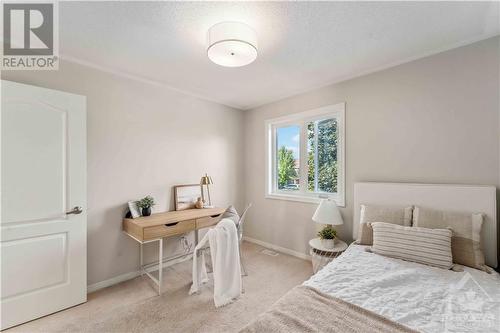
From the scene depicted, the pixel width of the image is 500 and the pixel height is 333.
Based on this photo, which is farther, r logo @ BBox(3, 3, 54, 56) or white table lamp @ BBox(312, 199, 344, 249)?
white table lamp @ BBox(312, 199, 344, 249)

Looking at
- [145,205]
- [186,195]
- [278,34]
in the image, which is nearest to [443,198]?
[278,34]

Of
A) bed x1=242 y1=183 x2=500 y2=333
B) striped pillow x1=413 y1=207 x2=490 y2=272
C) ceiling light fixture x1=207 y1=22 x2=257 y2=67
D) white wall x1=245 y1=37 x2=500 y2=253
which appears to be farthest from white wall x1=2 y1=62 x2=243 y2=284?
striped pillow x1=413 y1=207 x2=490 y2=272

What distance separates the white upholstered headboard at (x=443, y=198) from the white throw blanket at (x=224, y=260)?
1470 mm

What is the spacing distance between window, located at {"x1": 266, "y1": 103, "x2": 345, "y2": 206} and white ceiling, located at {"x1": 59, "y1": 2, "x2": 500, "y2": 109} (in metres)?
0.66

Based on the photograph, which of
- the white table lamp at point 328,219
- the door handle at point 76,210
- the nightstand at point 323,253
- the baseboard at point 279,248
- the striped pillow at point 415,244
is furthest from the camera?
the baseboard at point 279,248

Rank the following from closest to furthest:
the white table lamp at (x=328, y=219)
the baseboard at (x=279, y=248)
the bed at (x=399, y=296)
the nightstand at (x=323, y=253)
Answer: the bed at (x=399, y=296) → the nightstand at (x=323, y=253) → the white table lamp at (x=328, y=219) → the baseboard at (x=279, y=248)

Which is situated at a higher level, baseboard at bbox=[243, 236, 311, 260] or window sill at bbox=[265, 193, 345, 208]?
window sill at bbox=[265, 193, 345, 208]

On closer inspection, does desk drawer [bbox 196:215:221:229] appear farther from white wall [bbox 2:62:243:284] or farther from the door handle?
the door handle

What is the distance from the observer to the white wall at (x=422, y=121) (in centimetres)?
197

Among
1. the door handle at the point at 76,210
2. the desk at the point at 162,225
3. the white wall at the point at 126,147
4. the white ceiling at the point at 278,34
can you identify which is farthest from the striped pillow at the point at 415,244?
the door handle at the point at 76,210

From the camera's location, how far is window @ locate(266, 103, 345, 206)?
3.00m

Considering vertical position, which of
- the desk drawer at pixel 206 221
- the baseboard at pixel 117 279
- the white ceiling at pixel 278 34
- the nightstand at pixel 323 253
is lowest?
the baseboard at pixel 117 279

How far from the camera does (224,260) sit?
220 cm

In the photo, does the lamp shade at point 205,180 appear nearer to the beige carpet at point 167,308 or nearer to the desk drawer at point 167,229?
the desk drawer at point 167,229
